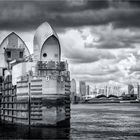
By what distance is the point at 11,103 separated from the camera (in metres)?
82.5

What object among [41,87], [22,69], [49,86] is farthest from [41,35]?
[49,86]

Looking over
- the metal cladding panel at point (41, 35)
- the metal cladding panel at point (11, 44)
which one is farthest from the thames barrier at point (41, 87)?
the metal cladding panel at point (11, 44)

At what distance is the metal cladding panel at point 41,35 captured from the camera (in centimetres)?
7644

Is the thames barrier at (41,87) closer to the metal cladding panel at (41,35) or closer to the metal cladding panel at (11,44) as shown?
the metal cladding panel at (41,35)

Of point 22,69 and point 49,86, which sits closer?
point 49,86

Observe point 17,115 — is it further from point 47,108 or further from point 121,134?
point 121,134

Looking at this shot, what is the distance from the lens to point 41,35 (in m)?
77.6

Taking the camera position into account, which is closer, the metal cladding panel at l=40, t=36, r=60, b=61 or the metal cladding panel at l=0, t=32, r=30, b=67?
the metal cladding panel at l=40, t=36, r=60, b=61

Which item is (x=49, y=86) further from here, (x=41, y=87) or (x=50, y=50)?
(x=50, y=50)

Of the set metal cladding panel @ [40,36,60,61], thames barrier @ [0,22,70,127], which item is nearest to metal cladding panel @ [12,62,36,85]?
thames barrier @ [0,22,70,127]

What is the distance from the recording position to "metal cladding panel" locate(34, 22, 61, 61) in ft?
251

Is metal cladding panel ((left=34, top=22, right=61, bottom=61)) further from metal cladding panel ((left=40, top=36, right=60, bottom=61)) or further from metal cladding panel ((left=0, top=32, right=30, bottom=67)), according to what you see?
metal cladding panel ((left=0, top=32, right=30, bottom=67))

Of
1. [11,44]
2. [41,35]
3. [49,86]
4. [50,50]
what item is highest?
[11,44]

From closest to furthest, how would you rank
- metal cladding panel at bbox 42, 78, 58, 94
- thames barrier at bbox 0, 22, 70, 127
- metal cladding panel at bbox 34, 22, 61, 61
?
metal cladding panel at bbox 42, 78, 58, 94 → thames barrier at bbox 0, 22, 70, 127 → metal cladding panel at bbox 34, 22, 61, 61
